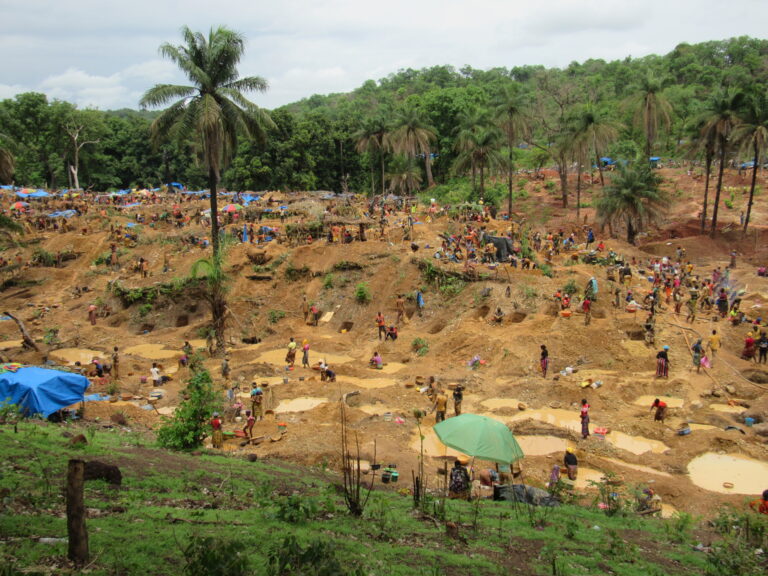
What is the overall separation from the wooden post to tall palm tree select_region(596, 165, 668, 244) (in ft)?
117

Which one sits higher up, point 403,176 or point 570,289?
point 403,176

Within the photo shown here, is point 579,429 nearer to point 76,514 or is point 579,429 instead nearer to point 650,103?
point 76,514

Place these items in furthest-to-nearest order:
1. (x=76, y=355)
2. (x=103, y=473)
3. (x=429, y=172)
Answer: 1. (x=429, y=172)
2. (x=76, y=355)
3. (x=103, y=473)


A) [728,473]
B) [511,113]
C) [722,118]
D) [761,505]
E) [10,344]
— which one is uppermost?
[511,113]

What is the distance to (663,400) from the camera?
57.2ft

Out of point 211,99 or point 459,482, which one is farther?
point 211,99

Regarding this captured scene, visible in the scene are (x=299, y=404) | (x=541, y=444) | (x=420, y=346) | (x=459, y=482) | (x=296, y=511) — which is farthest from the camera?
(x=420, y=346)

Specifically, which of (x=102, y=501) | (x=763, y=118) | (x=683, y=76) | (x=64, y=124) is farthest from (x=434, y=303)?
(x=683, y=76)

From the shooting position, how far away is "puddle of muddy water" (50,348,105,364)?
24.3 meters

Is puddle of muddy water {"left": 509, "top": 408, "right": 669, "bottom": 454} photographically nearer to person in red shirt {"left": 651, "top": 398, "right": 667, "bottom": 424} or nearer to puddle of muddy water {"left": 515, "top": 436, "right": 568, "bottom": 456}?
puddle of muddy water {"left": 515, "top": 436, "right": 568, "bottom": 456}

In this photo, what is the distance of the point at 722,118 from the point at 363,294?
28.6 meters

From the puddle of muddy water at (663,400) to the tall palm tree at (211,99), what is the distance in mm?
17225

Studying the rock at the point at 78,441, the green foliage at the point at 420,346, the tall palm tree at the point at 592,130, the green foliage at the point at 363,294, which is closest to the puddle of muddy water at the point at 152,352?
the green foliage at the point at 363,294

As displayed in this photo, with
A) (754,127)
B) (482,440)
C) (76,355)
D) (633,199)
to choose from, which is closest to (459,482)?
(482,440)
